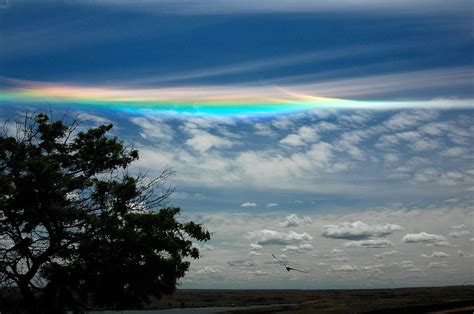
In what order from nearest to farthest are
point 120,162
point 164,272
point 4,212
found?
point 4,212, point 164,272, point 120,162

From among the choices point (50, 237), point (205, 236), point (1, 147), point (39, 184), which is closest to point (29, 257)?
point (50, 237)

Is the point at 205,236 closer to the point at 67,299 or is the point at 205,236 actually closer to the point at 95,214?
the point at 95,214

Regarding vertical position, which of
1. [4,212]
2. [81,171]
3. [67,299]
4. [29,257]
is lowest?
[67,299]

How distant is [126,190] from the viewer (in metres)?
24.2

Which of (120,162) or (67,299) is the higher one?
(120,162)

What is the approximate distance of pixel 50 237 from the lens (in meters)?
24.1

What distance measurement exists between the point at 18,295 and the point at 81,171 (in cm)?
689

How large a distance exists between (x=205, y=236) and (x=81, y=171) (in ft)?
24.1

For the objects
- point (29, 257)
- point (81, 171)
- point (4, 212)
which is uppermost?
point (81, 171)

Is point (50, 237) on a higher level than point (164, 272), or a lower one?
higher

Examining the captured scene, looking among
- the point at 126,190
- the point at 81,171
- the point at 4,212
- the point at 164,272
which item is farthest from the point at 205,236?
the point at 4,212

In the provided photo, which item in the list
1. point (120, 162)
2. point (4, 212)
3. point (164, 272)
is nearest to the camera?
point (4, 212)

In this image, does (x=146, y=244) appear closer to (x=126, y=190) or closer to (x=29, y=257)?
(x=126, y=190)

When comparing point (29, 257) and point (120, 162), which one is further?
point (120, 162)
